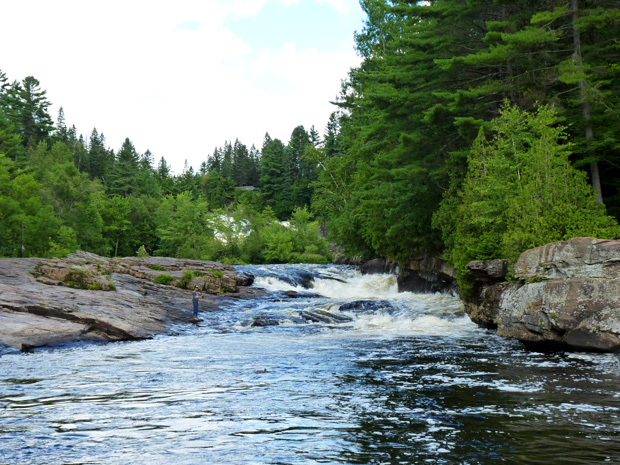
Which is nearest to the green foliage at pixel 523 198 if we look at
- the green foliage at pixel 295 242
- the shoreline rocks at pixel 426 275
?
the shoreline rocks at pixel 426 275

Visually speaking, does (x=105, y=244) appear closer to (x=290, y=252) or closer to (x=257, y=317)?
(x=290, y=252)

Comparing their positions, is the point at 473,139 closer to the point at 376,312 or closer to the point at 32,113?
the point at 376,312

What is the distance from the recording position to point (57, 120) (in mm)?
144500

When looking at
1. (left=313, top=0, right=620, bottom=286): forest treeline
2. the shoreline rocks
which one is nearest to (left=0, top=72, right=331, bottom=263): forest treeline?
the shoreline rocks

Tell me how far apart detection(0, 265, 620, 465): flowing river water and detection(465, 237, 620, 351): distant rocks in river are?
53cm

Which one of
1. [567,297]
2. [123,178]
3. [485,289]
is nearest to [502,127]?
[485,289]

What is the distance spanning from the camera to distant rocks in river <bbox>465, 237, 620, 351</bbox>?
1233 centimetres

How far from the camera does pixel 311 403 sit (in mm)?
8344

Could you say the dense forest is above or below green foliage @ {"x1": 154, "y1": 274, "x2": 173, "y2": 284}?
above

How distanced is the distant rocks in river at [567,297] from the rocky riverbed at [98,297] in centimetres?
1294

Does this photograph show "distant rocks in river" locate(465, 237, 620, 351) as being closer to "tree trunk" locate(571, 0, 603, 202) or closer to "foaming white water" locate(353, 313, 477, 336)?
"foaming white water" locate(353, 313, 477, 336)

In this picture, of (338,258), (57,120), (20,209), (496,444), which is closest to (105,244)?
(20,209)

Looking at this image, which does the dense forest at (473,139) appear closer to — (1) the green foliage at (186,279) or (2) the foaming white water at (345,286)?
(2) the foaming white water at (345,286)

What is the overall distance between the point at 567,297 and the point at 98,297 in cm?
1837
